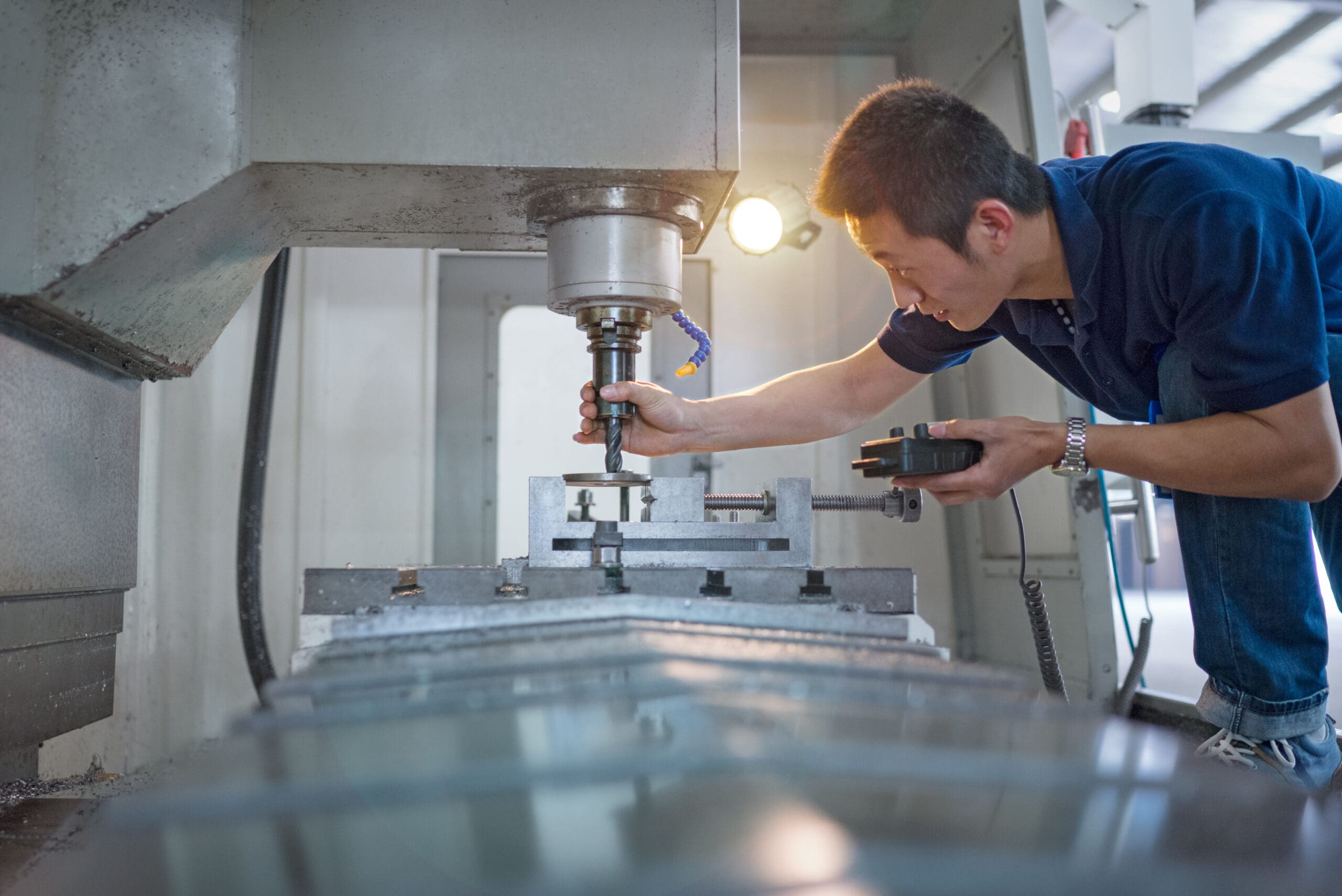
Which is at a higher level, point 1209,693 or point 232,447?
point 232,447

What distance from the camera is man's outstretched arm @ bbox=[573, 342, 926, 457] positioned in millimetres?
1467

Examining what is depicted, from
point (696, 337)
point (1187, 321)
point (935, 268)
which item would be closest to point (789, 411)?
point (696, 337)

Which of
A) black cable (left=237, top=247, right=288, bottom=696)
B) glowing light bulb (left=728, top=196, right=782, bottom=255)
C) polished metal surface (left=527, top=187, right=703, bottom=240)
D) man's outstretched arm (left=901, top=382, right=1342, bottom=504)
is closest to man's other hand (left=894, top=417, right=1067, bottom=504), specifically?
man's outstretched arm (left=901, top=382, right=1342, bottom=504)

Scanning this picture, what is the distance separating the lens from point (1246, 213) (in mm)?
956

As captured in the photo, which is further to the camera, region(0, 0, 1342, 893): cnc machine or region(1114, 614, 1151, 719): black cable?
region(1114, 614, 1151, 719): black cable

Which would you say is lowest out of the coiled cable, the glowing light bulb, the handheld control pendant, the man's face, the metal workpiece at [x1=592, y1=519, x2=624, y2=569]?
the metal workpiece at [x1=592, y1=519, x2=624, y2=569]

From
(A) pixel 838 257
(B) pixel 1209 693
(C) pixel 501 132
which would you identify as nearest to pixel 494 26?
(C) pixel 501 132

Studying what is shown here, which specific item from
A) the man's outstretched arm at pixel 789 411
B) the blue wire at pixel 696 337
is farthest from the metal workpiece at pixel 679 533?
the man's outstretched arm at pixel 789 411

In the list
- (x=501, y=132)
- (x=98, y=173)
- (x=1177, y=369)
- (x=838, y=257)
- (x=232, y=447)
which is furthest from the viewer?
(x=838, y=257)

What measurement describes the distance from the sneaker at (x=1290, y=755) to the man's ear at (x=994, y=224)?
2.09ft

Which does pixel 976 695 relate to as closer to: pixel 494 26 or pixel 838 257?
pixel 494 26

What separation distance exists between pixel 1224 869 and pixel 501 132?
858 mm

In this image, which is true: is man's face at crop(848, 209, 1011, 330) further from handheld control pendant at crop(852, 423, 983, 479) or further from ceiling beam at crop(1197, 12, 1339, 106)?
ceiling beam at crop(1197, 12, 1339, 106)

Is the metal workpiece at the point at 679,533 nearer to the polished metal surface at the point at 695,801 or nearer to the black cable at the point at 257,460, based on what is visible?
the polished metal surface at the point at 695,801
